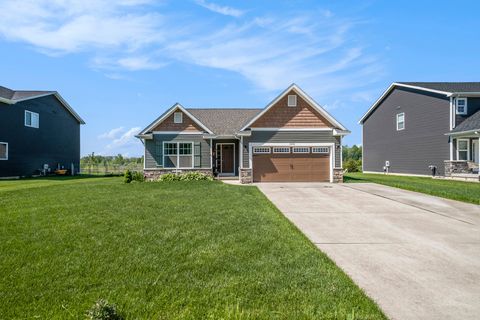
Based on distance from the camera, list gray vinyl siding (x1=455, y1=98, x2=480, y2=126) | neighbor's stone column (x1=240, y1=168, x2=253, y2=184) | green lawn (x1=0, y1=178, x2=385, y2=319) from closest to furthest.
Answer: green lawn (x1=0, y1=178, x2=385, y2=319) < neighbor's stone column (x1=240, y1=168, x2=253, y2=184) < gray vinyl siding (x1=455, y1=98, x2=480, y2=126)

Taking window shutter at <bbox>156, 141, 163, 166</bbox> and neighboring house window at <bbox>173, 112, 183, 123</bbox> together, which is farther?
neighboring house window at <bbox>173, 112, 183, 123</bbox>

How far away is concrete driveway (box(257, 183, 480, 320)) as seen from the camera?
348 centimetres

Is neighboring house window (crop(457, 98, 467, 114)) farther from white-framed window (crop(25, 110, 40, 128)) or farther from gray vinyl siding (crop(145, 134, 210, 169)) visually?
white-framed window (crop(25, 110, 40, 128))

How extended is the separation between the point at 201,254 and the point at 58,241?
2.78m

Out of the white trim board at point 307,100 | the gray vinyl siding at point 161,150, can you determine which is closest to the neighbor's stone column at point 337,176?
the white trim board at point 307,100

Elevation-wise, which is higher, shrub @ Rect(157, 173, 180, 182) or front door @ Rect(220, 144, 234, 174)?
front door @ Rect(220, 144, 234, 174)

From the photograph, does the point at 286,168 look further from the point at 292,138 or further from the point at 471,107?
the point at 471,107

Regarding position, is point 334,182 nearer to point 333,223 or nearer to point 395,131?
point 333,223

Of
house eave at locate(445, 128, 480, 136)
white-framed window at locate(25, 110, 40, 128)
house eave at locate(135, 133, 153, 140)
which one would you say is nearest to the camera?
house eave at locate(445, 128, 480, 136)

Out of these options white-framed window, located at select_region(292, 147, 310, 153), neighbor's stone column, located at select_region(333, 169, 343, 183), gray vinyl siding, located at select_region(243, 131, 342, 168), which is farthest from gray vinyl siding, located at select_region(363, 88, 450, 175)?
white-framed window, located at select_region(292, 147, 310, 153)

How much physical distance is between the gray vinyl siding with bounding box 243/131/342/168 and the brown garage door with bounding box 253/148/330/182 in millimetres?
785

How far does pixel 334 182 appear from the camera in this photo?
17609mm

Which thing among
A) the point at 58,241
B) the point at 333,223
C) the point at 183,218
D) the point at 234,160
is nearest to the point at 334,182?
the point at 234,160

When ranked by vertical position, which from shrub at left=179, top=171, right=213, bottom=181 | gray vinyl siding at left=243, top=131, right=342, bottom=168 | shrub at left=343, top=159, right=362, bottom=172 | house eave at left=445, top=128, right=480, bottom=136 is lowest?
shrub at left=179, top=171, right=213, bottom=181
